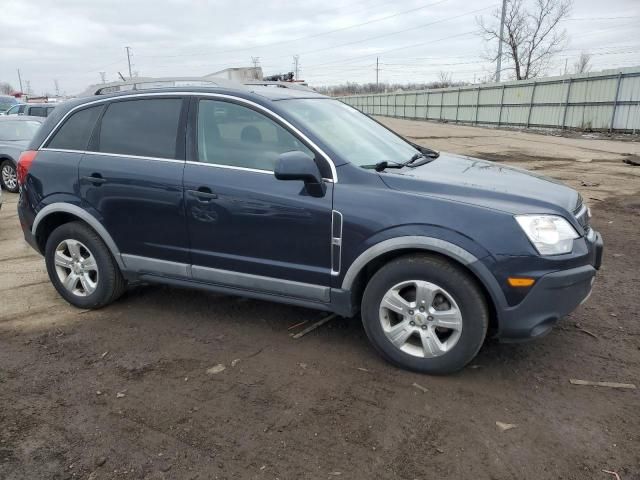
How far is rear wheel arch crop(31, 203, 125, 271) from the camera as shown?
4.16 meters

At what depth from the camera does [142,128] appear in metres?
4.05

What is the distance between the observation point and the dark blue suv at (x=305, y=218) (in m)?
3.05

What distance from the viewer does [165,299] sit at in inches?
185

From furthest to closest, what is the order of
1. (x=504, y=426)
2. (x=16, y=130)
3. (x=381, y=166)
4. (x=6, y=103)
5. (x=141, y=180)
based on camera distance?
(x=6, y=103) → (x=16, y=130) → (x=141, y=180) → (x=381, y=166) → (x=504, y=426)

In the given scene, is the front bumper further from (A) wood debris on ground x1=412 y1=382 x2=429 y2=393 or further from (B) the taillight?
(B) the taillight

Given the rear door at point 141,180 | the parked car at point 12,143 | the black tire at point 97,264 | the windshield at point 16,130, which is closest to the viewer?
the rear door at point 141,180

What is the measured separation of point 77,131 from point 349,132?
91.7 inches

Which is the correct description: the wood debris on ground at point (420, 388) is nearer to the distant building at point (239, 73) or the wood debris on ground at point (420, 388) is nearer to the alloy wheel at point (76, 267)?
the alloy wheel at point (76, 267)

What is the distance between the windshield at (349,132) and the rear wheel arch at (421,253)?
0.68 m

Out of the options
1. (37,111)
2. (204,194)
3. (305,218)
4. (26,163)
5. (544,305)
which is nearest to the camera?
(544,305)

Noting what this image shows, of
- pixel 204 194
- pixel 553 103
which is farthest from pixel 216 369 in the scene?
pixel 553 103

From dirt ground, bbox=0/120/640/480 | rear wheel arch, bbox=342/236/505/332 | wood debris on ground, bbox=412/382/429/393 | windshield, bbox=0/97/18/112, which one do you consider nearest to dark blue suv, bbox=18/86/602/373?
rear wheel arch, bbox=342/236/505/332

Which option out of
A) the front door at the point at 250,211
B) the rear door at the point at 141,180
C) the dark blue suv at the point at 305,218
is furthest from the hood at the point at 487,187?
the rear door at the point at 141,180

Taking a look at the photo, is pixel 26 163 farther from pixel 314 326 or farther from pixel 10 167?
pixel 10 167
